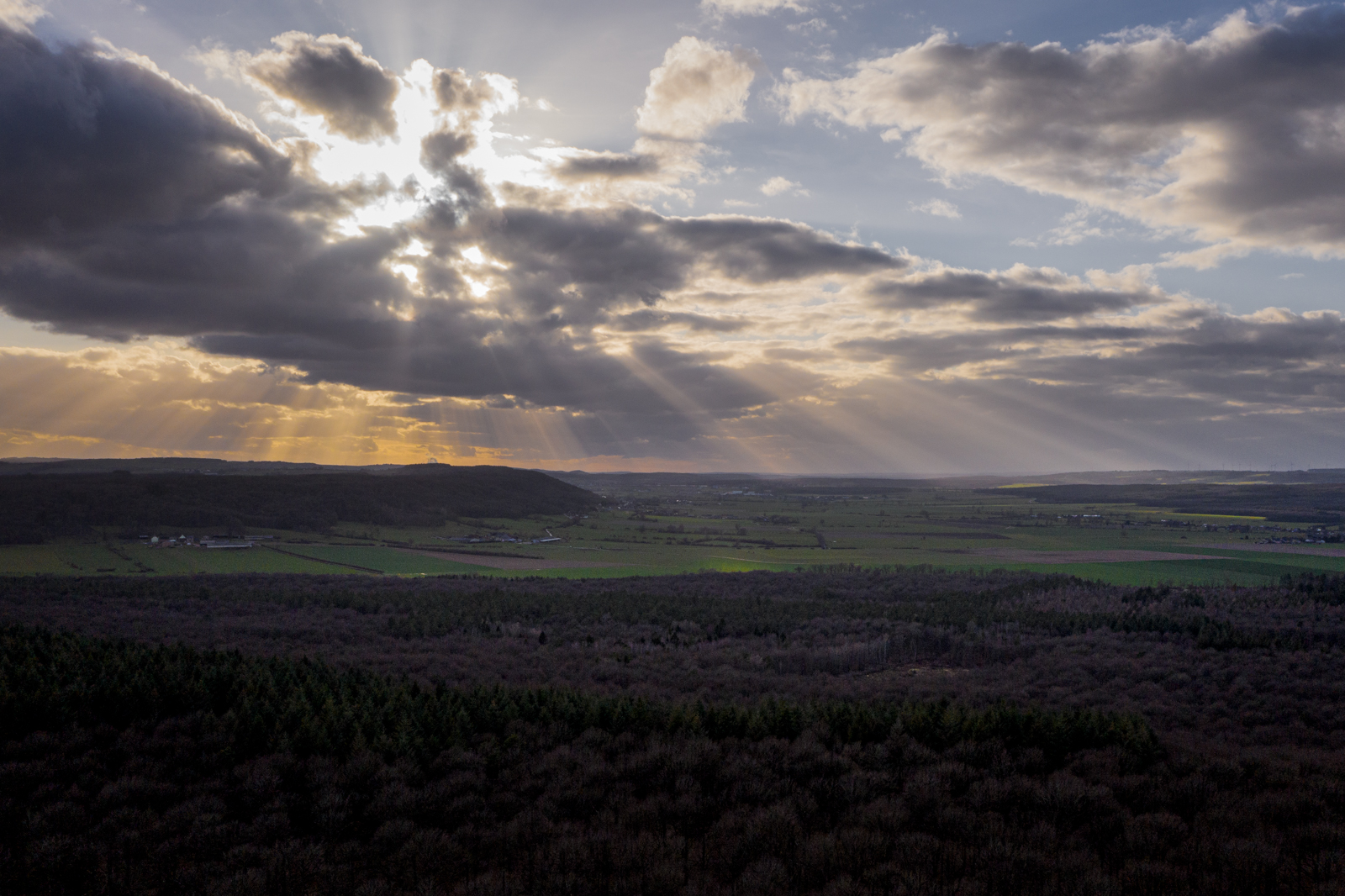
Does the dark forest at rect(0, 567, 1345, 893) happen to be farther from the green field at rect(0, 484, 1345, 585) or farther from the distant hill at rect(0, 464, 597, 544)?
the distant hill at rect(0, 464, 597, 544)

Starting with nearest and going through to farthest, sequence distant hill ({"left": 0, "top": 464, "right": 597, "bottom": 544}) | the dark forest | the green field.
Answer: the dark forest → the green field → distant hill ({"left": 0, "top": 464, "right": 597, "bottom": 544})

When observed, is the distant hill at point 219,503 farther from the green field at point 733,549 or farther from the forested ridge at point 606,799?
the forested ridge at point 606,799

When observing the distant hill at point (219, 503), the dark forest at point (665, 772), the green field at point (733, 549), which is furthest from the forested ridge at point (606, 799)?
the distant hill at point (219, 503)

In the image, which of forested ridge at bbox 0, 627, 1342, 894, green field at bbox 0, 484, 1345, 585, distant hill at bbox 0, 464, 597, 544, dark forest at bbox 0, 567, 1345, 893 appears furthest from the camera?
distant hill at bbox 0, 464, 597, 544

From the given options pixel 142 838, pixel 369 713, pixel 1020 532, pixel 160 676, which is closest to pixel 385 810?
pixel 142 838

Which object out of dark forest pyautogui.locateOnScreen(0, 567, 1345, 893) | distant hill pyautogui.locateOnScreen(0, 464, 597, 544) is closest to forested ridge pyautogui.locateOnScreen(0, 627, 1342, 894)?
dark forest pyautogui.locateOnScreen(0, 567, 1345, 893)

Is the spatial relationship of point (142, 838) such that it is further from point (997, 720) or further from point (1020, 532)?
point (1020, 532)

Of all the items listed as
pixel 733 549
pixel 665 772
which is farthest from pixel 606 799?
pixel 733 549
